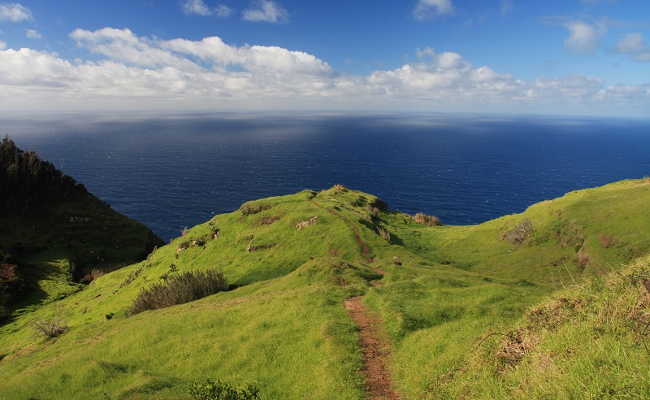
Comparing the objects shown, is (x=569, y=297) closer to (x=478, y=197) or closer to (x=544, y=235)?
(x=544, y=235)

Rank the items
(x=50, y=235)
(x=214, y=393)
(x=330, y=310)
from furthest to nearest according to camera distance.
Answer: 1. (x=50, y=235)
2. (x=330, y=310)
3. (x=214, y=393)

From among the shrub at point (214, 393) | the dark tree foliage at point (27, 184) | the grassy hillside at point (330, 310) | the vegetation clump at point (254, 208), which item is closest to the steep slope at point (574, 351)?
the grassy hillside at point (330, 310)

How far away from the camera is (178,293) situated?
1391 inches

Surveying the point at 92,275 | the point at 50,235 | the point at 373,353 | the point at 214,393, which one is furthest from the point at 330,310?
the point at 50,235

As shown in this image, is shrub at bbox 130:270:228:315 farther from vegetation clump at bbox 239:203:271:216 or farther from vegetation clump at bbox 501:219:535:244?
vegetation clump at bbox 501:219:535:244

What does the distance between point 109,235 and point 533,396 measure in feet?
337

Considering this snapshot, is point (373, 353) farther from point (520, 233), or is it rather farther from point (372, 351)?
point (520, 233)

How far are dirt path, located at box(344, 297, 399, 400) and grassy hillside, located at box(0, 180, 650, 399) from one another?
0.38 meters

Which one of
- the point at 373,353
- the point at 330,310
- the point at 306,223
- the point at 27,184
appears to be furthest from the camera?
the point at 27,184

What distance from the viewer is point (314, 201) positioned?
6284 cm

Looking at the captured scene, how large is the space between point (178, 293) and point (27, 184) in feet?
303

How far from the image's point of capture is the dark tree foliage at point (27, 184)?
91062 millimetres

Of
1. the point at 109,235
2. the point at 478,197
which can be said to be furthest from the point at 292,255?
the point at 478,197

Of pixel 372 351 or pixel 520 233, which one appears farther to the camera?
pixel 520 233
